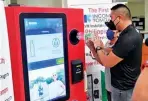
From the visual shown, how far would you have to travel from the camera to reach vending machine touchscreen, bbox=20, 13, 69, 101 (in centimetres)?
178

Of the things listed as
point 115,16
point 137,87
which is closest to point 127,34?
point 115,16

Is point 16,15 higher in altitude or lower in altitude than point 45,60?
higher

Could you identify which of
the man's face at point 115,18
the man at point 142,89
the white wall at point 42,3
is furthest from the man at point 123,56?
the white wall at point 42,3

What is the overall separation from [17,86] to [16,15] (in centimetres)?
47

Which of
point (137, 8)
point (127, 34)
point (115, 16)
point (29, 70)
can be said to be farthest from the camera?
point (137, 8)

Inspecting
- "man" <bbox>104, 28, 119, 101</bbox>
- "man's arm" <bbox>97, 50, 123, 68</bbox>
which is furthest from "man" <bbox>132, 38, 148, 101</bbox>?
"man" <bbox>104, 28, 119, 101</bbox>

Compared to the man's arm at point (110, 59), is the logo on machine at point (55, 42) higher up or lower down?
higher up

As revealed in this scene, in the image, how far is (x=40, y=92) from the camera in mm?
1906

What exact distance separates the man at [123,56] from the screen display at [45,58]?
743mm

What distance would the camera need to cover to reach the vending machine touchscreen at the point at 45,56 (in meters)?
1.78

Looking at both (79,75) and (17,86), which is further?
(79,75)

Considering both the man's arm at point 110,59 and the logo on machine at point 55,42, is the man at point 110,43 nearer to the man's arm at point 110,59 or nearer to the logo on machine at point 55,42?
the man's arm at point 110,59

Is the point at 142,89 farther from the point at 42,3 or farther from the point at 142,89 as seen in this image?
the point at 42,3

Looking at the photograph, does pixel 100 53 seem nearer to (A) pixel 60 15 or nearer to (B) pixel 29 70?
(A) pixel 60 15
